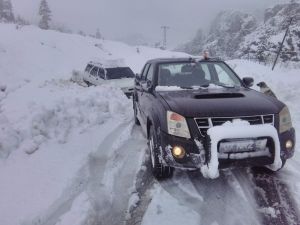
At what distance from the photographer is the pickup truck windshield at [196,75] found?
619 centimetres

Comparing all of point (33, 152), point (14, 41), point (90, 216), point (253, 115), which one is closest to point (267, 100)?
point (253, 115)

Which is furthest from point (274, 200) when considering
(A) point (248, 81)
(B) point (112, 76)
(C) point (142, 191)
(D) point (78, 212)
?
(B) point (112, 76)

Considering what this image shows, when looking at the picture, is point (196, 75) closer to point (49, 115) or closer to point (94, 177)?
point (94, 177)

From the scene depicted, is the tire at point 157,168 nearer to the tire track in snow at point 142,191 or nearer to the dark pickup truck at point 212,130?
the dark pickup truck at point 212,130

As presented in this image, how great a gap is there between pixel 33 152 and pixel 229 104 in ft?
13.0

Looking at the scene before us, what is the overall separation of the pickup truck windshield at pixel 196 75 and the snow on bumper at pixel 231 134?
1714 millimetres

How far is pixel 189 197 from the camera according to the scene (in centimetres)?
484

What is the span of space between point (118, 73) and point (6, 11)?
226ft

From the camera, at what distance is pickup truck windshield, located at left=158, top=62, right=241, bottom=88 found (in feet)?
20.3

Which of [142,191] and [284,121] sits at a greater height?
[284,121]

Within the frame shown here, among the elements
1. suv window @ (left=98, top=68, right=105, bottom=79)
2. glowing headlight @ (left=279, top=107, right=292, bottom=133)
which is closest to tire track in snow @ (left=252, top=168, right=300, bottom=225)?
glowing headlight @ (left=279, top=107, right=292, bottom=133)

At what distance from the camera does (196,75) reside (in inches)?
252

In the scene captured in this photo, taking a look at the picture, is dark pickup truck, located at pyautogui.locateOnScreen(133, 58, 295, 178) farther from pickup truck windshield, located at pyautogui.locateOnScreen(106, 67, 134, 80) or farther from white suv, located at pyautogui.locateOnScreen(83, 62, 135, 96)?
pickup truck windshield, located at pyautogui.locateOnScreen(106, 67, 134, 80)

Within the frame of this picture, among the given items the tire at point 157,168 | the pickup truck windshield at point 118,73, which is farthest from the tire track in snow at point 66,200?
the pickup truck windshield at point 118,73
